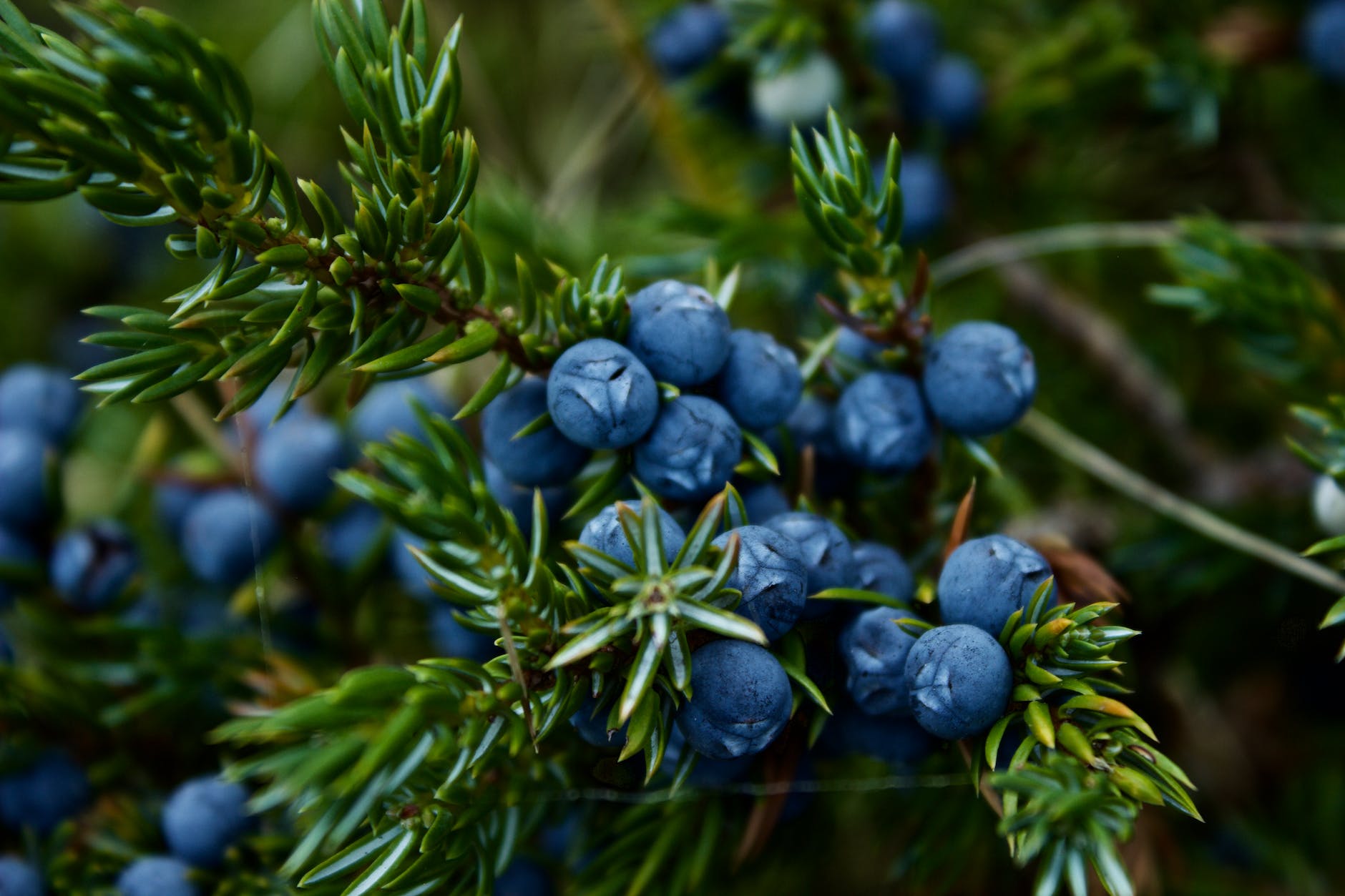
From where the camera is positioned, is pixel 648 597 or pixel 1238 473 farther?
pixel 1238 473

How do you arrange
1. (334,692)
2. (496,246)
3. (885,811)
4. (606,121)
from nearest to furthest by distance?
(334,692)
(885,811)
(496,246)
(606,121)

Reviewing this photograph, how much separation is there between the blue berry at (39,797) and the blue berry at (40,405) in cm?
27

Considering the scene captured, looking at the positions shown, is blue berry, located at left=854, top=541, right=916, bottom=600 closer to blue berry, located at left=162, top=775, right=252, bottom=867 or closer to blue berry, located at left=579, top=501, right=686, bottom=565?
blue berry, located at left=579, top=501, right=686, bottom=565

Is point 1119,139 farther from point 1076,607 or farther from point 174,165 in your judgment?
point 174,165

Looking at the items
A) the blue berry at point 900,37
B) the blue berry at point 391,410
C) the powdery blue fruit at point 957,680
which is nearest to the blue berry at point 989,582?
the powdery blue fruit at point 957,680

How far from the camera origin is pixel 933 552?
2.14 feet

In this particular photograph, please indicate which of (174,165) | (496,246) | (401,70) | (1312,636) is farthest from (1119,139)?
(174,165)

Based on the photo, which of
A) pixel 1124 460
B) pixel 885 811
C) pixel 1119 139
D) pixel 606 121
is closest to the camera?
pixel 885 811

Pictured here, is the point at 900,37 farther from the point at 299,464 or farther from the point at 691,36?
the point at 299,464

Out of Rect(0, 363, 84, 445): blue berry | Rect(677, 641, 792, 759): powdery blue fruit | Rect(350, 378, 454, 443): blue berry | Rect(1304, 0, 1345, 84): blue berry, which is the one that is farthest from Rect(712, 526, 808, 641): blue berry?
Rect(1304, 0, 1345, 84): blue berry

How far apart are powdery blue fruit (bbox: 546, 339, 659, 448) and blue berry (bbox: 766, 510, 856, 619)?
0.33ft

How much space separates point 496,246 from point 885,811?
2.02ft

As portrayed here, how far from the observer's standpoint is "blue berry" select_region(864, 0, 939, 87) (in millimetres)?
910

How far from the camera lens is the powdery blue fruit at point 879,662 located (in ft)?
1.74
